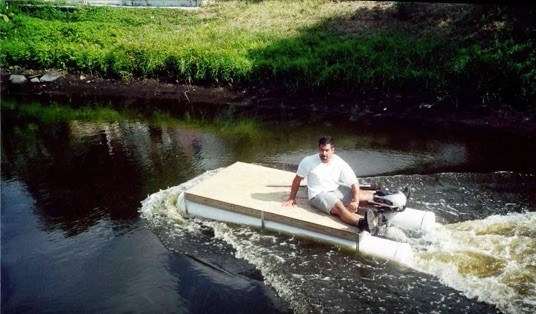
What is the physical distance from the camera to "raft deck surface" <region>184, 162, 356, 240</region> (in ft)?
25.1

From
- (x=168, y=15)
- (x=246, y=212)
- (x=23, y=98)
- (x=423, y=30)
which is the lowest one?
(x=246, y=212)

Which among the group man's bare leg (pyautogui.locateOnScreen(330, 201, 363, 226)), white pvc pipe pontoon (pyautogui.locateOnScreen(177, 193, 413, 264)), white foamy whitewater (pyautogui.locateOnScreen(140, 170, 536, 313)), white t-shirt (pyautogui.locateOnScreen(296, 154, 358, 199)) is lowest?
white foamy whitewater (pyautogui.locateOnScreen(140, 170, 536, 313))

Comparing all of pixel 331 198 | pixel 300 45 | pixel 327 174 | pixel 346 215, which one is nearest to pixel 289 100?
pixel 300 45

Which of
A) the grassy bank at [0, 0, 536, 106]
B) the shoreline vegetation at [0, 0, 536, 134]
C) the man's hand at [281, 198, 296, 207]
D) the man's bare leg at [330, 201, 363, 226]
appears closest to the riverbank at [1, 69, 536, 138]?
the shoreline vegetation at [0, 0, 536, 134]

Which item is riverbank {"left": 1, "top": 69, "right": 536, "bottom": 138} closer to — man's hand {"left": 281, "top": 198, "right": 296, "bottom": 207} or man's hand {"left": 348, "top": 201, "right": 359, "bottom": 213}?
man's hand {"left": 281, "top": 198, "right": 296, "bottom": 207}

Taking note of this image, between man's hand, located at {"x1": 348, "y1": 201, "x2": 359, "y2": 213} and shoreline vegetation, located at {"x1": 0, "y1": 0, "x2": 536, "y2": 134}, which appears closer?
man's hand, located at {"x1": 348, "y1": 201, "x2": 359, "y2": 213}

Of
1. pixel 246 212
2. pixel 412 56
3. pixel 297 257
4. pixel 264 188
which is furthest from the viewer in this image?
pixel 412 56

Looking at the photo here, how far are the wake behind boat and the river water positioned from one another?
0.17m

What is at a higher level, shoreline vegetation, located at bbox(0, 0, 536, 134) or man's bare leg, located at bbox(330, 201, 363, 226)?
shoreline vegetation, located at bbox(0, 0, 536, 134)

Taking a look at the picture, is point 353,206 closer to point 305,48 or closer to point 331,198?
point 331,198

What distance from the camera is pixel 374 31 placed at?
18.8 meters

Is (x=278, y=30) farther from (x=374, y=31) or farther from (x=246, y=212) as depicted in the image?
(x=246, y=212)

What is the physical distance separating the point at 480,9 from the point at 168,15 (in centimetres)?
1345

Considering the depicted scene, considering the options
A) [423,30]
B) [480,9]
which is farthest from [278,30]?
[480,9]
